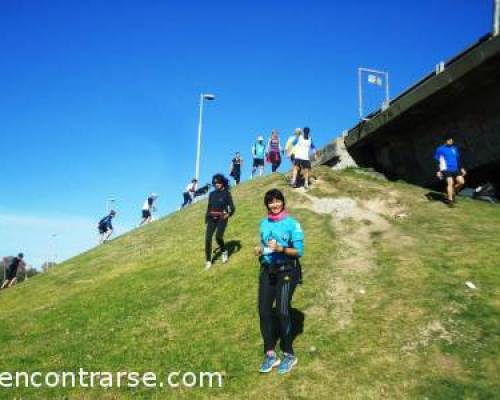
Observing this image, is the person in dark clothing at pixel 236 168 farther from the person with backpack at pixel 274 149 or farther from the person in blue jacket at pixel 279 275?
the person in blue jacket at pixel 279 275

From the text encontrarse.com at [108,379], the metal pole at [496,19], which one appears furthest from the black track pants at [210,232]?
the metal pole at [496,19]

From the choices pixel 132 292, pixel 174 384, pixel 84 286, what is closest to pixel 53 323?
pixel 132 292

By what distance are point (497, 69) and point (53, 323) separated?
1524 cm

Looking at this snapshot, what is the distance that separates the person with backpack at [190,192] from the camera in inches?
1369

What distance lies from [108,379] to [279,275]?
3438mm

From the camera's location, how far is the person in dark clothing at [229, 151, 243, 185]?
30094 mm

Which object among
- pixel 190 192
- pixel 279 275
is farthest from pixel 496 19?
pixel 190 192

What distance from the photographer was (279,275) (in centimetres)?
764

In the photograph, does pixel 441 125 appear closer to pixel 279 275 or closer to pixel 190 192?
pixel 279 275

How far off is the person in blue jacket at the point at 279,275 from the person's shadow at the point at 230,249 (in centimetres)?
719

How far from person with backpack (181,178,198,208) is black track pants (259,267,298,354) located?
27293mm

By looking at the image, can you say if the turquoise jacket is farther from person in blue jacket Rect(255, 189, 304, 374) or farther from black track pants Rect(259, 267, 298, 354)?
black track pants Rect(259, 267, 298, 354)

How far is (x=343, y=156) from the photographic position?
1003 inches

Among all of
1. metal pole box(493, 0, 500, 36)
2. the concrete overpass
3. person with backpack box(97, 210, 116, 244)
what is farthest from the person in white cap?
metal pole box(493, 0, 500, 36)
